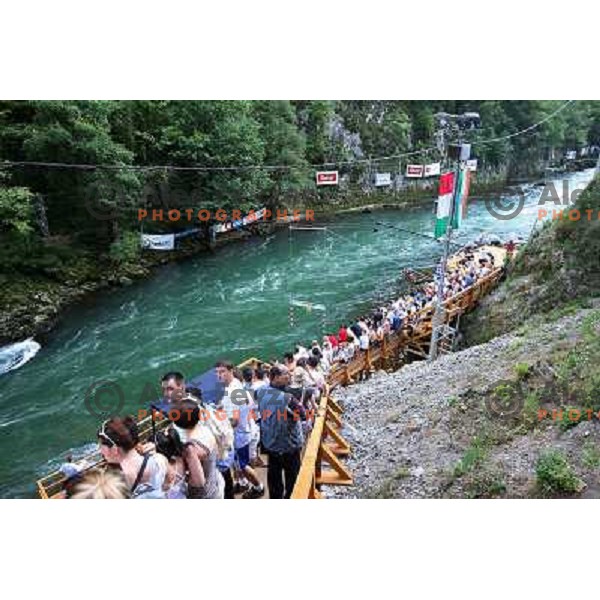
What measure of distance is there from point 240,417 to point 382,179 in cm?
2300

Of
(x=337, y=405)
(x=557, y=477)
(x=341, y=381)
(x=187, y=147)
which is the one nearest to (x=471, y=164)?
(x=341, y=381)

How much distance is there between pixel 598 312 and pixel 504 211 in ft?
59.0

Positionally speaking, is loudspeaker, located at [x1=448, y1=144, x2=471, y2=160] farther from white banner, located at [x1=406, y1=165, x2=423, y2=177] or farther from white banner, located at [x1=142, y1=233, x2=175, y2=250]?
white banner, located at [x1=406, y1=165, x2=423, y2=177]

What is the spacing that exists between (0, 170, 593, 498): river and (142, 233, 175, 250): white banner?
32.8 inches

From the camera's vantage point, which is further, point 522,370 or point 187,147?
point 187,147

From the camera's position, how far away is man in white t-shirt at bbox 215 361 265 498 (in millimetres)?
4617

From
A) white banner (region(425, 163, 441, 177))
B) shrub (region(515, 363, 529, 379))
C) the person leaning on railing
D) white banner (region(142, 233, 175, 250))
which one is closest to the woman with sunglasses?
the person leaning on railing

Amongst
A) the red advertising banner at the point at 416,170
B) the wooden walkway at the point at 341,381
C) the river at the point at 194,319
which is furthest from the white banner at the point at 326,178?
the wooden walkway at the point at 341,381

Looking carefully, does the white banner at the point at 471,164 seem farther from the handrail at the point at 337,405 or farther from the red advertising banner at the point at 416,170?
the red advertising banner at the point at 416,170

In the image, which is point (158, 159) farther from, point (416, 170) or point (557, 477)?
point (557, 477)

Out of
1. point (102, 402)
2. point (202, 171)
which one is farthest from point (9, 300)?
point (202, 171)

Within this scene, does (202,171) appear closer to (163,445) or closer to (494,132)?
(494,132)

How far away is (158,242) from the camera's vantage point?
16.3 metres

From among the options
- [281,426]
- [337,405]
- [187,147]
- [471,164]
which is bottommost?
[337,405]
